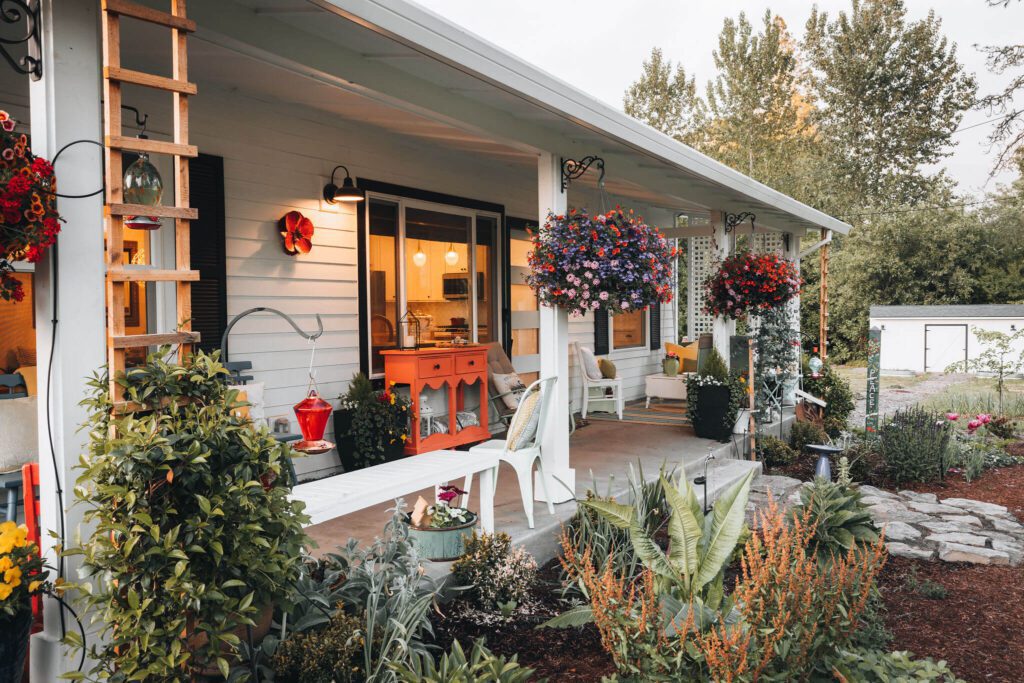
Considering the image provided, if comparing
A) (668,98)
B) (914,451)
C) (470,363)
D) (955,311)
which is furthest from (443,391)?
(668,98)

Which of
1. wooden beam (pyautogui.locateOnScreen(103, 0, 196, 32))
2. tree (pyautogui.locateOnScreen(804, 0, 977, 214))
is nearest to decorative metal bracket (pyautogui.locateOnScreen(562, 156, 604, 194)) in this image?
wooden beam (pyautogui.locateOnScreen(103, 0, 196, 32))

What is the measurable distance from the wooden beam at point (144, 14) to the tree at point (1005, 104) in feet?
39.2

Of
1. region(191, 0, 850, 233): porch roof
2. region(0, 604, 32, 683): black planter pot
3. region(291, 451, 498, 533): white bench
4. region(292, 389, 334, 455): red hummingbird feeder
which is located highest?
region(191, 0, 850, 233): porch roof

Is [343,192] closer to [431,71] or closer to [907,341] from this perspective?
[431,71]

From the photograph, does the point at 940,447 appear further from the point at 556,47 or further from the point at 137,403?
the point at 556,47

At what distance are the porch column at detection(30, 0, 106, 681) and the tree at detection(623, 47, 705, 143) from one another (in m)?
21.8

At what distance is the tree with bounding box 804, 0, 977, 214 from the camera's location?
21.3 m

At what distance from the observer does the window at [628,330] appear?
1027cm

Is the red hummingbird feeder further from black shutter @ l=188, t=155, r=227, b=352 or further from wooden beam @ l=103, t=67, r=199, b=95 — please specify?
black shutter @ l=188, t=155, r=227, b=352

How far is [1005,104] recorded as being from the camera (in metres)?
11.0

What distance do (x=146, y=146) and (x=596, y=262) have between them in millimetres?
2834

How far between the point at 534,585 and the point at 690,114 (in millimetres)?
21310

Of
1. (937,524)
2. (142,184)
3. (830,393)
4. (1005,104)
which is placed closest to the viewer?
(142,184)

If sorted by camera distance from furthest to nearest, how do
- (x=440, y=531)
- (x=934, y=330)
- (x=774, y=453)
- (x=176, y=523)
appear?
(x=934, y=330) → (x=774, y=453) → (x=440, y=531) → (x=176, y=523)
